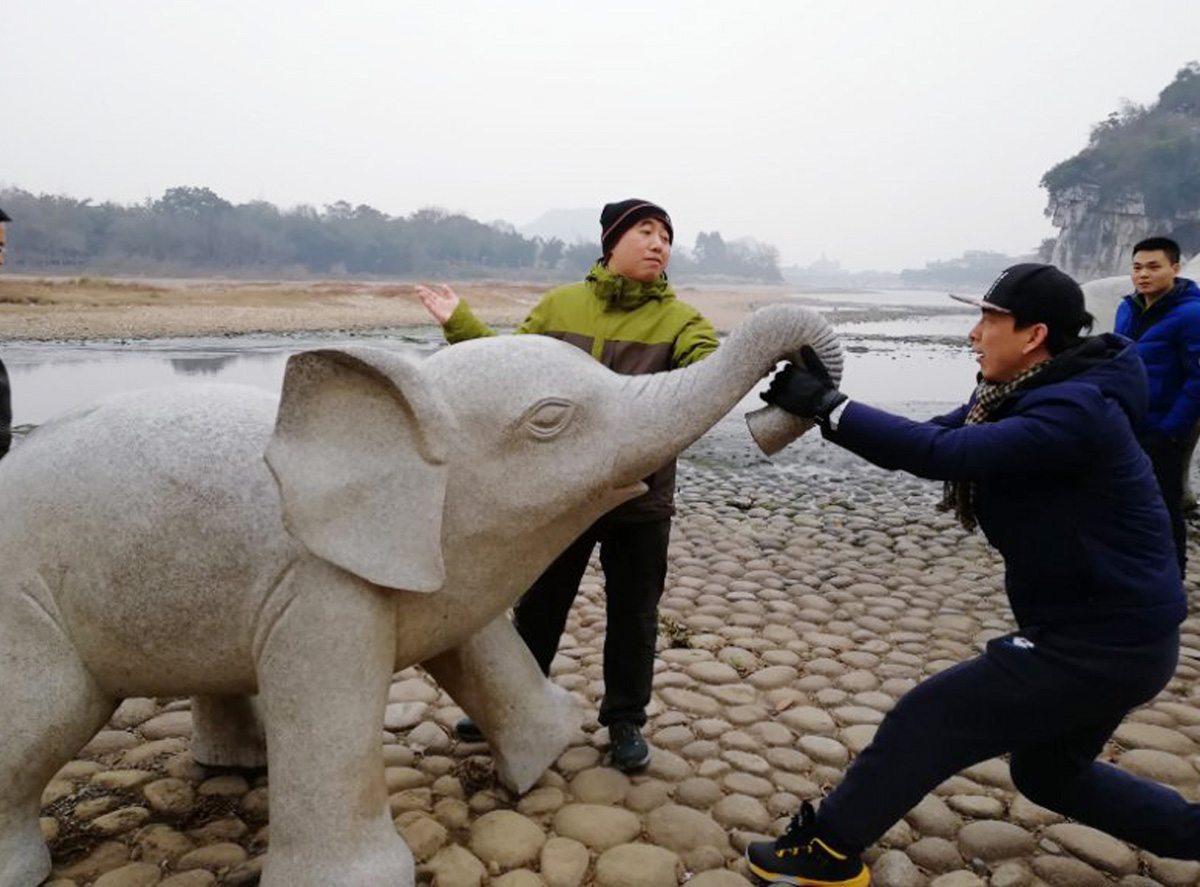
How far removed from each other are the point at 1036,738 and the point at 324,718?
1807 mm

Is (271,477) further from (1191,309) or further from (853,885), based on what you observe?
(1191,309)

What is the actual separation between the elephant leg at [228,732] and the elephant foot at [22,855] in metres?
0.66

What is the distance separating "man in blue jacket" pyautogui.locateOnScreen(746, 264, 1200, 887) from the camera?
87.7 inches

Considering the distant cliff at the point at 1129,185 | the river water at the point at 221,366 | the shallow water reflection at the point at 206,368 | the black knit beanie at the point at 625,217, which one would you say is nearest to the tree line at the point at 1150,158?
the distant cliff at the point at 1129,185

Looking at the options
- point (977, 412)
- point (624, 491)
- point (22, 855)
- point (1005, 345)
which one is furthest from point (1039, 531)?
point (22, 855)

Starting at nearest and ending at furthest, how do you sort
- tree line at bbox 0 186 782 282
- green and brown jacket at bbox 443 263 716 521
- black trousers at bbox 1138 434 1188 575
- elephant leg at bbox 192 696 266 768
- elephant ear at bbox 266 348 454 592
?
elephant ear at bbox 266 348 454 592, green and brown jacket at bbox 443 263 716 521, elephant leg at bbox 192 696 266 768, black trousers at bbox 1138 434 1188 575, tree line at bbox 0 186 782 282

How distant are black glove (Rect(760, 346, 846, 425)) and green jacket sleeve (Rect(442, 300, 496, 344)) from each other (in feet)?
3.81

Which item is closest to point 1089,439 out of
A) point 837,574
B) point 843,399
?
point 843,399

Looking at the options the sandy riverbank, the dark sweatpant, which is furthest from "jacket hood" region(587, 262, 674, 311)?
the sandy riverbank

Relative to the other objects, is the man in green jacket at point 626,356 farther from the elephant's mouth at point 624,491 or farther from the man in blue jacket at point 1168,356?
the man in blue jacket at point 1168,356

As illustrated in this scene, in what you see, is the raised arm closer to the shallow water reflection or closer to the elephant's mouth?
the elephant's mouth

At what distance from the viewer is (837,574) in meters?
5.66

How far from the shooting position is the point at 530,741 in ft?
10.2

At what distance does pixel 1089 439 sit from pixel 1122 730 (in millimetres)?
2012
